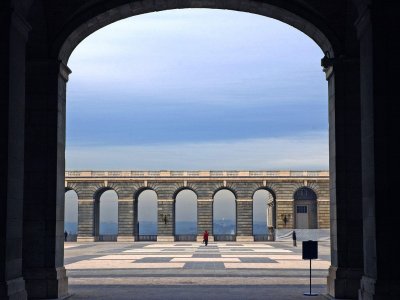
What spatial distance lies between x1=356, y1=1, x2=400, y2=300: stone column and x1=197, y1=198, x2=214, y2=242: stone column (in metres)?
65.2

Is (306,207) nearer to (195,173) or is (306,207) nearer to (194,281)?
(195,173)

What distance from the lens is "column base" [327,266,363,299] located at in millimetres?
18438

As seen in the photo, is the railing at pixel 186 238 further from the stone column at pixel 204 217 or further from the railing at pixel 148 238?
the railing at pixel 148 238

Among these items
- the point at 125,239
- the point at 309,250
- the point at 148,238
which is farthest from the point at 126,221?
the point at 309,250

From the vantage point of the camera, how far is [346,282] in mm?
18531

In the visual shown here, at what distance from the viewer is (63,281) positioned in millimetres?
19391

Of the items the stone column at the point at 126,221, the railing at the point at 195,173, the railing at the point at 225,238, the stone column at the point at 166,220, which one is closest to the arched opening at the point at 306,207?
the railing at the point at 195,173

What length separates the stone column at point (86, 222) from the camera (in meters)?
80.2

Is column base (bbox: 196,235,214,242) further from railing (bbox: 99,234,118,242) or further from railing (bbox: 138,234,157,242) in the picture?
railing (bbox: 99,234,118,242)

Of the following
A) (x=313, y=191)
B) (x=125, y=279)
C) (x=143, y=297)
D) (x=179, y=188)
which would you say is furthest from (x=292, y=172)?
(x=143, y=297)

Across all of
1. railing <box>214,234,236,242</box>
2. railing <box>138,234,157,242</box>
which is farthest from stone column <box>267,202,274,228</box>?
railing <box>138,234,157,242</box>

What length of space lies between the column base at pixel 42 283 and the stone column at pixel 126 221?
61.2m

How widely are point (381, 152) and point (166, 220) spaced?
6743 cm

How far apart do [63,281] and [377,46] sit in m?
11.2
